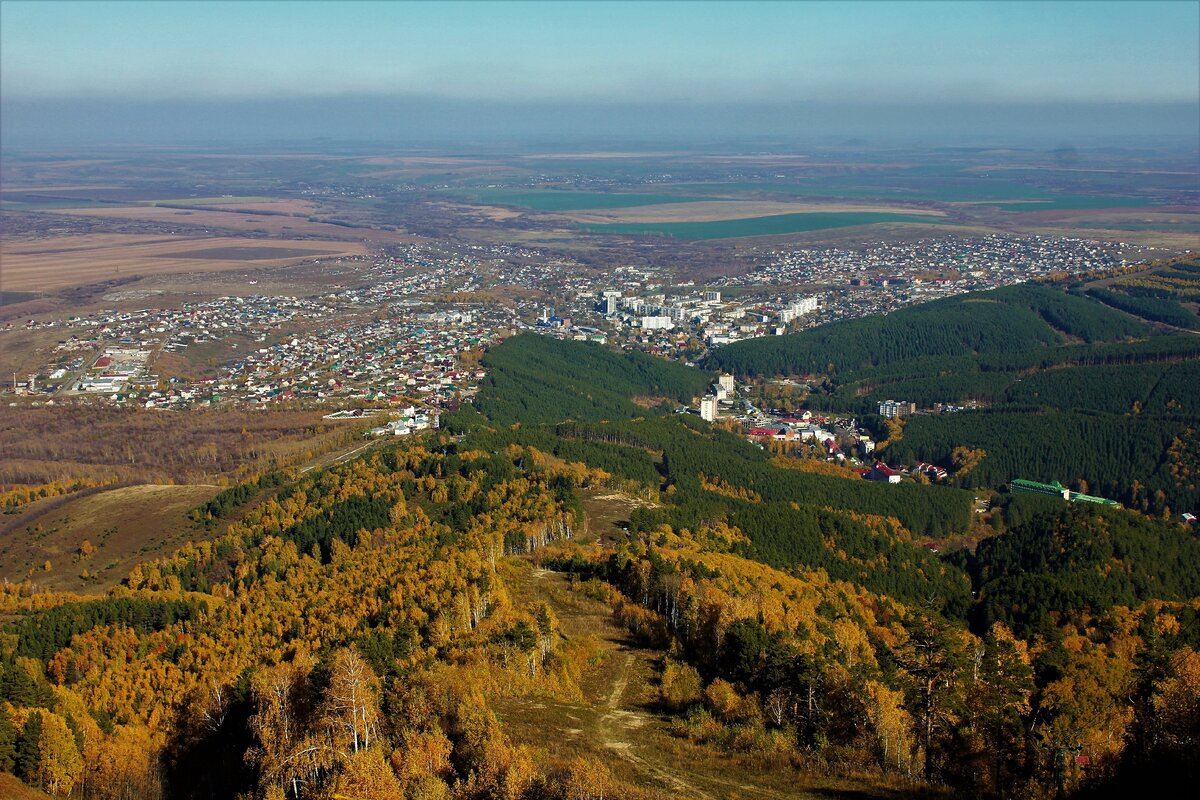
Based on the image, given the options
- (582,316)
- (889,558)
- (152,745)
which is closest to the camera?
(152,745)

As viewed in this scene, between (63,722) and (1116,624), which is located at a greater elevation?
(63,722)

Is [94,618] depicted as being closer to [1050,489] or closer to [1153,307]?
[1050,489]

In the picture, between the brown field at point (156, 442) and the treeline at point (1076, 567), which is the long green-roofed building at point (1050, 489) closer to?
the treeline at point (1076, 567)

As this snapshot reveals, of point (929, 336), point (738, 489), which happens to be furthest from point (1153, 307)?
point (738, 489)

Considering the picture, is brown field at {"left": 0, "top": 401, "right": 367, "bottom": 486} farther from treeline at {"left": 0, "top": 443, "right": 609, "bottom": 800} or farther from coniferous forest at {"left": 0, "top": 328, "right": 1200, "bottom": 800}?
treeline at {"left": 0, "top": 443, "right": 609, "bottom": 800}

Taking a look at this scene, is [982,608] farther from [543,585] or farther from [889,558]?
[543,585]

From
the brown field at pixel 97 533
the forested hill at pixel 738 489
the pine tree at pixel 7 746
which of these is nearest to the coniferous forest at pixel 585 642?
the pine tree at pixel 7 746

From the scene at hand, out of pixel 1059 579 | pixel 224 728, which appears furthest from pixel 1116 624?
pixel 224 728
